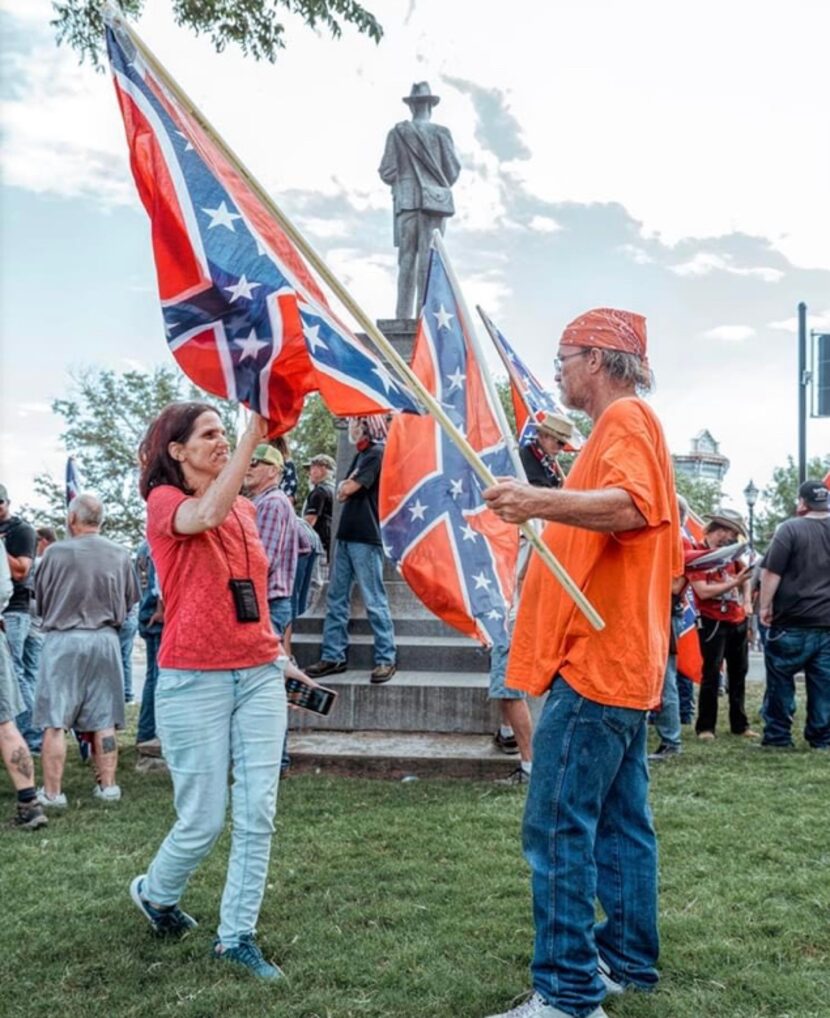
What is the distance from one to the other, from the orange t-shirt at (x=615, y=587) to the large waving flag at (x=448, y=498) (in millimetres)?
1723

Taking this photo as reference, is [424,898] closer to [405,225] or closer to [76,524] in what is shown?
[76,524]

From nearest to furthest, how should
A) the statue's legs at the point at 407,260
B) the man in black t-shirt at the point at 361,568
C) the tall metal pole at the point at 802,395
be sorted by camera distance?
1. the man in black t-shirt at the point at 361,568
2. the statue's legs at the point at 407,260
3. the tall metal pole at the point at 802,395

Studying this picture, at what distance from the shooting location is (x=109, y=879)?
535 cm

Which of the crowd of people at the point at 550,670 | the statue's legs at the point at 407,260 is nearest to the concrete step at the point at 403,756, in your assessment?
the crowd of people at the point at 550,670

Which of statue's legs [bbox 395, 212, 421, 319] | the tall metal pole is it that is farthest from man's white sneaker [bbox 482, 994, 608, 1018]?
the tall metal pole

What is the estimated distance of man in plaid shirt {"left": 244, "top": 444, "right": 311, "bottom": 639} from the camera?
734cm

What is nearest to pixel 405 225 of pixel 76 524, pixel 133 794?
pixel 76 524

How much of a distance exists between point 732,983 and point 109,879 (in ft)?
9.93

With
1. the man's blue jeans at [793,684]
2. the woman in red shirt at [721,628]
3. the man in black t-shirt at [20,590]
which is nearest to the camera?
the man in black t-shirt at [20,590]

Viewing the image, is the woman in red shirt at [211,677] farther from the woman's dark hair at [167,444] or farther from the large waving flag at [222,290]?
the large waving flag at [222,290]

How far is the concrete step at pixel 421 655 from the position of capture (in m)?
9.38

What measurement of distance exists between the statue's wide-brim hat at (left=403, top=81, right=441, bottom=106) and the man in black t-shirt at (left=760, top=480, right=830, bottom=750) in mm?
7373

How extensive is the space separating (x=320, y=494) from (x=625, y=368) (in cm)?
787

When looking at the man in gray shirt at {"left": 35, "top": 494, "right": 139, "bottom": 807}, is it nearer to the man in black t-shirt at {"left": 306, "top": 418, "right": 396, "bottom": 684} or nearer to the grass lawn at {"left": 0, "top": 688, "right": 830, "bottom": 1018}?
the grass lawn at {"left": 0, "top": 688, "right": 830, "bottom": 1018}
